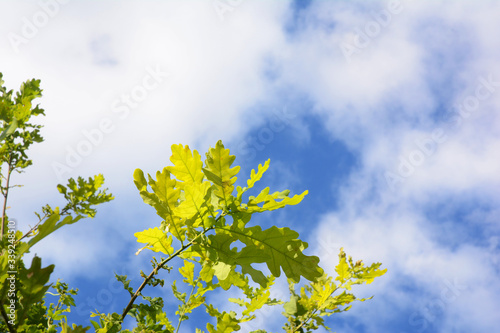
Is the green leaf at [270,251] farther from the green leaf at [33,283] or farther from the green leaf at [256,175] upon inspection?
the green leaf at [33,283]

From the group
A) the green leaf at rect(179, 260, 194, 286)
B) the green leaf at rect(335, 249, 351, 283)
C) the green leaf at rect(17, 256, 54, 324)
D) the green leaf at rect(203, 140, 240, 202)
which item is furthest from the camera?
the green leaf at rect(335, 249, 351, 283)

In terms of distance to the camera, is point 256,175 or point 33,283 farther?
point 256,175

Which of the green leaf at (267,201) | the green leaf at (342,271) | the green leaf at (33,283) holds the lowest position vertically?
the green leaf at (33,283)

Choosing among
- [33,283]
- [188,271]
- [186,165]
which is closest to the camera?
[33,283]

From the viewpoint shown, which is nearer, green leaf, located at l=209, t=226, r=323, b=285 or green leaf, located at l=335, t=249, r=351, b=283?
green leaf, located at l=209, t=226, r=323, b=285

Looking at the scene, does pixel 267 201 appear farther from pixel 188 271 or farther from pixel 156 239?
pixel 188 271

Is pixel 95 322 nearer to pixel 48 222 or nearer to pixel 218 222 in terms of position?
pixel 218 222

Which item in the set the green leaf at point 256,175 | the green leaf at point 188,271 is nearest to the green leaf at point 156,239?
the green leaf at point 256,175

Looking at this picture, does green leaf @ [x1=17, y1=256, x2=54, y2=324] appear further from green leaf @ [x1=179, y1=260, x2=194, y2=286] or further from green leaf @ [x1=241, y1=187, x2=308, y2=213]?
green leaf @ [x1=179, y1=260, x2=194, y2=286]

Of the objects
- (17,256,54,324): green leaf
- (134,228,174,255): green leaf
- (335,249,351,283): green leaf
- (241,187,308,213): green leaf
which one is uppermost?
(335,249,351,283): green leaf

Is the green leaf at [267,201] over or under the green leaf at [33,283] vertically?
over

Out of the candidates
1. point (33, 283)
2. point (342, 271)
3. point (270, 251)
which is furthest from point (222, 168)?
point (342, 271)

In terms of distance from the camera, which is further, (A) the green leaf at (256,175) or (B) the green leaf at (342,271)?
(B) the green leaf at (342,271)

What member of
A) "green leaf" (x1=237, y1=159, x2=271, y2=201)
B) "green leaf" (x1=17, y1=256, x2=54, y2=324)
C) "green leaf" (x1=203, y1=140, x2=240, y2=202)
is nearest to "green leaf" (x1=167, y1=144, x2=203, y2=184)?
"green leaf" (x1=203, y1=140, x2=240, y2=202)
